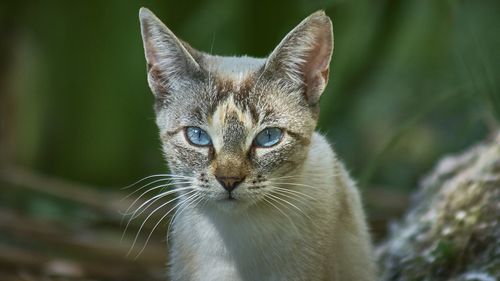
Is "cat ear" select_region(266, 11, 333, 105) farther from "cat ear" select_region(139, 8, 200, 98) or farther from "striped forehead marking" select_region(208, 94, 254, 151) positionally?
"cat ear" select_region(139, 8, 200, 98)

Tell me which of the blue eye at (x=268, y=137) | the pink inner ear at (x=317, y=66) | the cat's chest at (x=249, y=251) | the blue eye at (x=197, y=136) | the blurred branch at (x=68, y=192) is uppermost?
the blurred branch at (x=68, y=192)

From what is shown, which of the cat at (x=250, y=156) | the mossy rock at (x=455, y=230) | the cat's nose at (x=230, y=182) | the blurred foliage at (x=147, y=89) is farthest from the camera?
the blurred foliage at (x=147, y=89)

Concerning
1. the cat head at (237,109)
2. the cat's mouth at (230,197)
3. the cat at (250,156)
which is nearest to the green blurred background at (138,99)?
the cat at (250,156)

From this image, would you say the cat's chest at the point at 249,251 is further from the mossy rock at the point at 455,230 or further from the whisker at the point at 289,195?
the mossy rock at the point at 455,230

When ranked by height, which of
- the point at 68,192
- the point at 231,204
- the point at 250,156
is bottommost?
the point at 231,204

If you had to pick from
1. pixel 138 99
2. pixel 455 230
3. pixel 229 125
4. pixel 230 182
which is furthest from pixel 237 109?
pixel 138 99

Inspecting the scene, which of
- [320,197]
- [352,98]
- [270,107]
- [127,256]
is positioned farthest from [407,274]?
[352,98]

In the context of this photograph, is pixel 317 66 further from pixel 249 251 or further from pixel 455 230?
pixel 455 230
